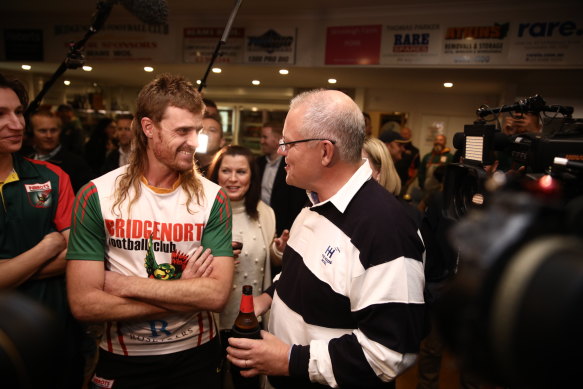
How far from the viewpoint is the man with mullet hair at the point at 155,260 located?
52.3 inches

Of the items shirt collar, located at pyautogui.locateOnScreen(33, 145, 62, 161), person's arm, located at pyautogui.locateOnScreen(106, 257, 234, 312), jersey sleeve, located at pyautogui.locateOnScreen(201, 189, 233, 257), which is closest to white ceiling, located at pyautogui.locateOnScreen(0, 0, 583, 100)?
shirt collar, located at pyautogui.locateOnScreen(33, 145, 62, 161)

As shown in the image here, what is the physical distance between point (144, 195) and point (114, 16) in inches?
221

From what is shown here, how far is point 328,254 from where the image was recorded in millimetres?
1188

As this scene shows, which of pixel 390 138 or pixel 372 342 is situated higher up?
pixel 390 138

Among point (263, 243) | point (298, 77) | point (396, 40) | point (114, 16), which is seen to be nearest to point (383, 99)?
point (298, 77)

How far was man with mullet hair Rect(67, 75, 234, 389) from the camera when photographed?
133 cm

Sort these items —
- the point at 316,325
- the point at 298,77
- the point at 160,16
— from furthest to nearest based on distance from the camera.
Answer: the point at 298,77 → the point at 160,16 → the point at 316,325

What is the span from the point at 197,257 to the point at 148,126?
1.77 feet

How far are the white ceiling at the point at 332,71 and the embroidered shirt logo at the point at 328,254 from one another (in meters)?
4.22

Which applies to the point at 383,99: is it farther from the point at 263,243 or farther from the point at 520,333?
the point at 520,333

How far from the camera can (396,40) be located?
475 centimetres

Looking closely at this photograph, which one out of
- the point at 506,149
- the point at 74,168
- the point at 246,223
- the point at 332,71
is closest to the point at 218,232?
the point at 246,223

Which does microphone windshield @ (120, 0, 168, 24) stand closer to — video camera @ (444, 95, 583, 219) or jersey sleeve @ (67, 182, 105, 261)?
jersey sleeve @ (67, 182, 105, 261)

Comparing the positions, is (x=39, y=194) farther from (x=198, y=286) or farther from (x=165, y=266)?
(x=198, y=286)
